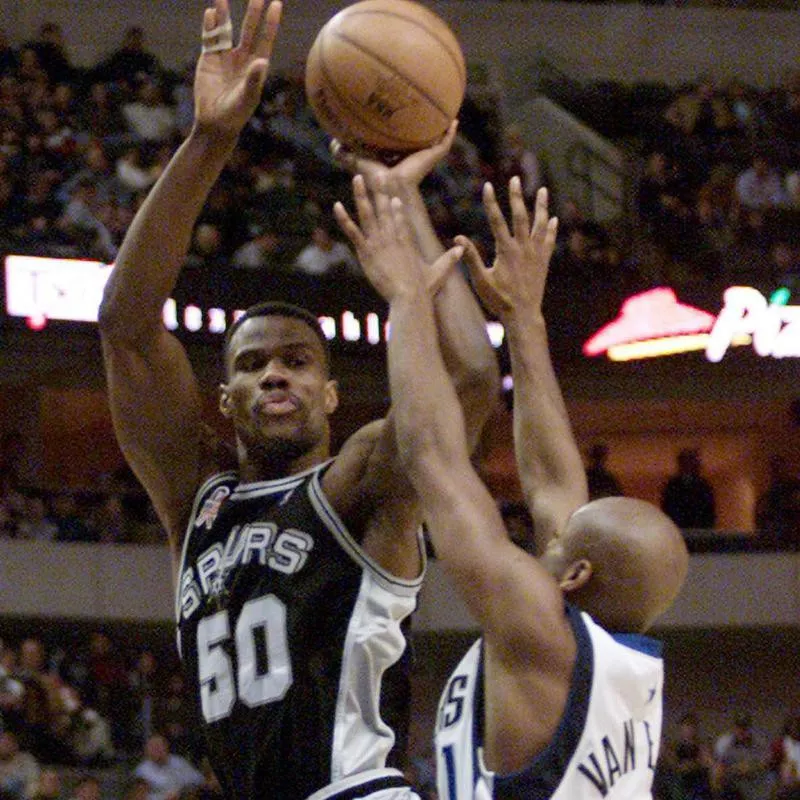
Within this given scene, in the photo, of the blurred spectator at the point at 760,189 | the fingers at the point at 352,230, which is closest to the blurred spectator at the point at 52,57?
the blurred spectator at the point at 760,189

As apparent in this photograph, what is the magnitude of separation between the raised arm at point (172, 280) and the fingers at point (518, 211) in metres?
0.60

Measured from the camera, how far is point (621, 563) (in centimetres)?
358

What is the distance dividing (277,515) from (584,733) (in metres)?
1.10

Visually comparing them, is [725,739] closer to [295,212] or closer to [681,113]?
[295,212]

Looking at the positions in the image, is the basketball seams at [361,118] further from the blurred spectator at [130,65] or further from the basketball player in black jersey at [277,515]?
the blurred spectator at [130,65]

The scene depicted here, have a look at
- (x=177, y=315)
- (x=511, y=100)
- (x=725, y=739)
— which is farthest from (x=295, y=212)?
(x=725, y=739)

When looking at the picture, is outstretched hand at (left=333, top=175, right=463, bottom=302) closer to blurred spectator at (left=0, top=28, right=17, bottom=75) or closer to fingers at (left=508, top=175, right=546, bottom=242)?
fingers at (left=508, top=175, right=546, bottom=242)

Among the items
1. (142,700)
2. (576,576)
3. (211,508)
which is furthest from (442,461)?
(142,700)

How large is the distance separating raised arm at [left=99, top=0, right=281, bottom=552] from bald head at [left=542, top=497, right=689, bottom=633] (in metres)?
1.23

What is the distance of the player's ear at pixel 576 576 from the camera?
360 centimetres

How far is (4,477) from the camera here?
50.5 ft

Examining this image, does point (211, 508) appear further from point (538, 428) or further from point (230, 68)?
point (230, 68)

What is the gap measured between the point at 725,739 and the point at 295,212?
5.60 metres

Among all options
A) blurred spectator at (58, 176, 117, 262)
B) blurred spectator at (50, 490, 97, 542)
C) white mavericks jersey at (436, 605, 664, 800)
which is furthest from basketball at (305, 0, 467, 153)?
blurred spectator at (50, 490, 97, 542)
